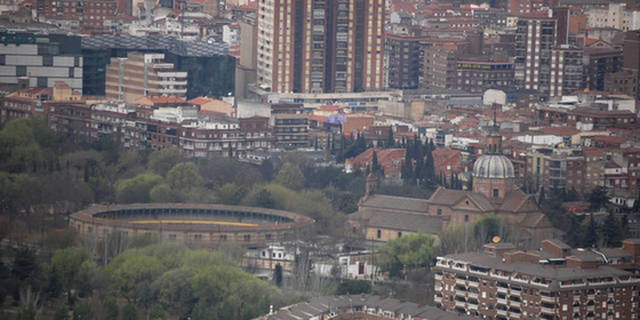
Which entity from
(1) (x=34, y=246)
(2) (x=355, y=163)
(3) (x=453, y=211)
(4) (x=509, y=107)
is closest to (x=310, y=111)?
(4) (x=509, y=107)

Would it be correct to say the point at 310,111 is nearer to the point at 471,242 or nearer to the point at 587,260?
the point at 471,242

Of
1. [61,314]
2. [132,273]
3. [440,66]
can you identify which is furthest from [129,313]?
[440,66]

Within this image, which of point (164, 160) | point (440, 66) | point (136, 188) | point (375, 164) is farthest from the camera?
point (440, 66)

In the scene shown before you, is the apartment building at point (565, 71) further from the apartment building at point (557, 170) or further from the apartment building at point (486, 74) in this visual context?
the apartment building at point (557, 170)

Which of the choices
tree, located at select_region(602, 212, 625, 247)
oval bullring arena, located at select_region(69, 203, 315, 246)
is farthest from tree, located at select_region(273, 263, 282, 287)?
tree, located at select_region(602, 212, 625, 247)

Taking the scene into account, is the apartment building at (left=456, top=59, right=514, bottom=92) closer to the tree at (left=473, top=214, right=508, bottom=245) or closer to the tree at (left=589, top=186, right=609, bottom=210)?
the tree at (left=589, top=186, right=609, bottom=210)

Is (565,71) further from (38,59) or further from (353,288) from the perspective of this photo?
(353,288)

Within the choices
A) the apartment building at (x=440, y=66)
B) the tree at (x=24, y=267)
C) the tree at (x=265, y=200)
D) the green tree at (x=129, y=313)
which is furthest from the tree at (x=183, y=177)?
the apartment building at (x=440, y=66)
